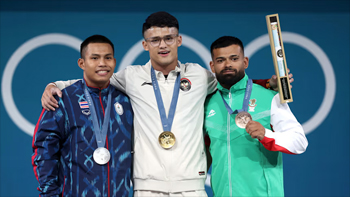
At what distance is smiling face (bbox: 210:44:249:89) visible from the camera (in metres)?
2.43

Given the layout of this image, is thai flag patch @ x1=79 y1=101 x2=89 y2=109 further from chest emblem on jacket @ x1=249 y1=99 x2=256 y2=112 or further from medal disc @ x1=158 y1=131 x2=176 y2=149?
chest emblem on jacket @ x1=249 y1=99 x2=256 y2=112

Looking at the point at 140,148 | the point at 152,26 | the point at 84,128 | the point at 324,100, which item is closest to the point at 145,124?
the point at 140,148

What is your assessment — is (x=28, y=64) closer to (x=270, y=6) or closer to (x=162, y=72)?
(x=162, y=72)

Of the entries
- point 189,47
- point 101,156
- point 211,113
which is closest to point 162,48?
point 211,113

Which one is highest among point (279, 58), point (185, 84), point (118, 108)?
point (279, 58)

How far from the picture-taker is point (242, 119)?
2.25 metres

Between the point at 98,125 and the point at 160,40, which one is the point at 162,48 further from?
the point at 98,125

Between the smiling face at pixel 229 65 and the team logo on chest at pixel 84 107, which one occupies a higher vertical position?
the smiling face at pixel 229 65

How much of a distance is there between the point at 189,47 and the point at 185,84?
1.82 metres

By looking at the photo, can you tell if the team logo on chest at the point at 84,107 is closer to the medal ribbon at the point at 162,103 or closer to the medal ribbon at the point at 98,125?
the medal ribbon at the point at 98,125

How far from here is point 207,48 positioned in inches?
166

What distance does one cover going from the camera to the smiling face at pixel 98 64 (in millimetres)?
2357

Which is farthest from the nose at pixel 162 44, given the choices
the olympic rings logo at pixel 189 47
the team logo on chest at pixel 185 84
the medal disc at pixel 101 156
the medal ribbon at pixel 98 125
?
the olympic rings logo at pixel 189 47

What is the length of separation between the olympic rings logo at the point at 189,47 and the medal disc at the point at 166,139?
205 centimetres
